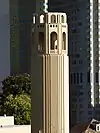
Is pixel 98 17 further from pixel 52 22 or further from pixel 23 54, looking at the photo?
pixel 52 22

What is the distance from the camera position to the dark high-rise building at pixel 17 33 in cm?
3670

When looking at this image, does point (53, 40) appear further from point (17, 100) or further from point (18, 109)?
point (17, 100)

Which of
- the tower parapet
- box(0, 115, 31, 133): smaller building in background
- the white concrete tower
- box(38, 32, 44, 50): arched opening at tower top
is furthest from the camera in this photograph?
box(0, 115, 31, 133): smaller building in background

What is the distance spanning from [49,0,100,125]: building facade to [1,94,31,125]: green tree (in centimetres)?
1411

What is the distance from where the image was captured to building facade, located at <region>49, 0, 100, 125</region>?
3731cm

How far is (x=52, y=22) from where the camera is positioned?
1469 cm

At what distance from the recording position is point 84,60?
124 ft

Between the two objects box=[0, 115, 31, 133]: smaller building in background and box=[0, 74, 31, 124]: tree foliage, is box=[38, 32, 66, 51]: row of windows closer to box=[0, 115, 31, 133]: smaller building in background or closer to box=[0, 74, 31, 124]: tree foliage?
box=[0, 115, 31, 133]: smaller building in background

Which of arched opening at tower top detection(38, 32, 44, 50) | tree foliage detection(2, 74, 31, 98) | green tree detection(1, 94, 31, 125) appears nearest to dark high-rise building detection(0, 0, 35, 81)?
tree foliage detection(2, 74, 31, 98)

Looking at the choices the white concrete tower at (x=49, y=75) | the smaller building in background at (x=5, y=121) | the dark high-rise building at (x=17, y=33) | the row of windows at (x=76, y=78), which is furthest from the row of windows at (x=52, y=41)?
the row of windows at (x=76, y=78)

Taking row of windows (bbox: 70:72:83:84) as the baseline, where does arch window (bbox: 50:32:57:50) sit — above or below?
above

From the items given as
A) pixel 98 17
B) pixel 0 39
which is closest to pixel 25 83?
pixel 0 39

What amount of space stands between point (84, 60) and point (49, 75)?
23.5 metres

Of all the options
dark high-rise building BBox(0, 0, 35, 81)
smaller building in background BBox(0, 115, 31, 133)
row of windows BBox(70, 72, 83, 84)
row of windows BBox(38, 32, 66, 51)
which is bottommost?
smaller building in background BBox(0, 115, 31, 133)
